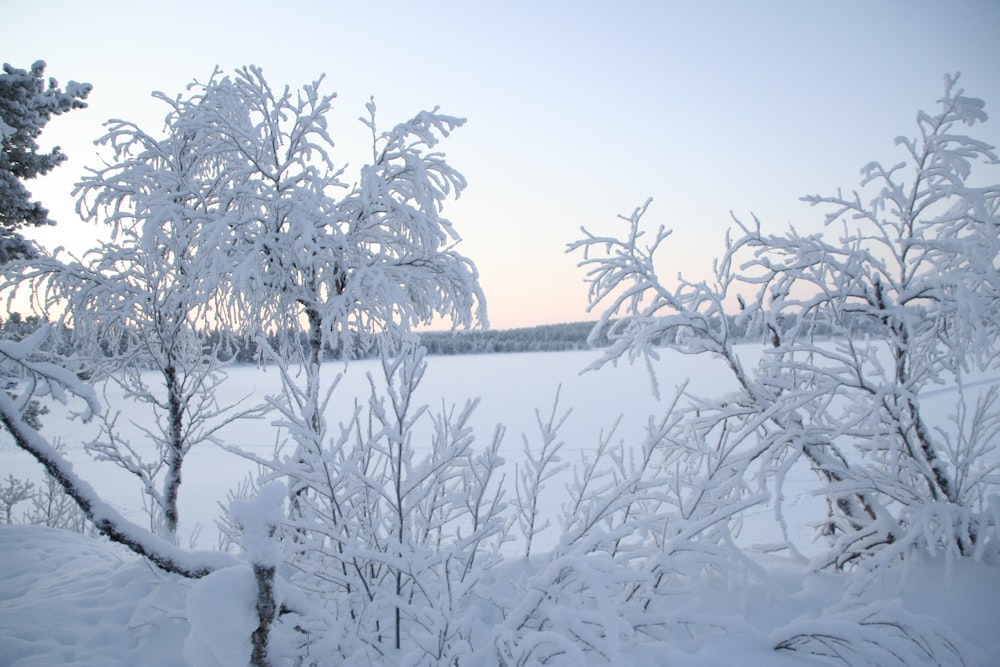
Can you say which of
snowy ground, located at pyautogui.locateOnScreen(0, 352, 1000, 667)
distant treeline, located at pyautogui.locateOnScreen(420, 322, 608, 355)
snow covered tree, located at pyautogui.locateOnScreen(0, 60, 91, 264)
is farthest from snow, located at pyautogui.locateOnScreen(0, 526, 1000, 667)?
distant treeline, located at pyautogui.locateOnScreen(420, 322, 608, 355)

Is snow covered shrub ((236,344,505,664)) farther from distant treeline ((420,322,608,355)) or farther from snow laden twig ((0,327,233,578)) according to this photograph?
distant treeline ((420,322,608,355))

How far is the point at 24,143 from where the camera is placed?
755cm

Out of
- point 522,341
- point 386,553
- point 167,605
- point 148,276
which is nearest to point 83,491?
point 386,553

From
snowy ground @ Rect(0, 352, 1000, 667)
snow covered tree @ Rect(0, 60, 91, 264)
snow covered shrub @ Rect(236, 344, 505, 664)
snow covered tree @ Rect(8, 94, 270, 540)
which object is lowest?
snowy ground @ Rect(0, 352, 1000, 667)

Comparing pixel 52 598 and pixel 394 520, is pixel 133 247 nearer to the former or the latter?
pixel 52 598

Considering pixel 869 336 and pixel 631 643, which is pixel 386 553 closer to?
pixel 631 643

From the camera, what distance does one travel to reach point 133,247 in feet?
21.1

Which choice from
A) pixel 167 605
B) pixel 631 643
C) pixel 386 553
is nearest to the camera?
pixel 631 643

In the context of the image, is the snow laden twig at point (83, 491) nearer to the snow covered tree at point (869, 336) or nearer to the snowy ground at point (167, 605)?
the snowy ground at point (167, 605)

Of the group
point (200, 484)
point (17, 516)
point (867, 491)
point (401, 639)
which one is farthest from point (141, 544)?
point (17, 516)

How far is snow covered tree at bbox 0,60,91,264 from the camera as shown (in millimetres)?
6906

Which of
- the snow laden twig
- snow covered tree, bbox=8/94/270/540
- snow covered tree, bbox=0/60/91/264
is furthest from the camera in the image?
snow covered tree, bbox=0/60/91/264

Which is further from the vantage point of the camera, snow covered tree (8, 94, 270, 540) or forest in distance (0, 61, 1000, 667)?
snow covered tree (8, 94, 270, 540)

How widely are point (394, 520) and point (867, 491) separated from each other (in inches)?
146
